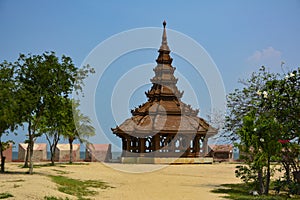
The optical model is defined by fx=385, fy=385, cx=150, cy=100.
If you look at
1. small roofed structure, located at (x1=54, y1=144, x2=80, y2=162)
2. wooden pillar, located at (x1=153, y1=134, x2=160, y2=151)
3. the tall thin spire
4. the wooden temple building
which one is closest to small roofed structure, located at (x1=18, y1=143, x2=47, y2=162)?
small roofed structure, located at (x1=54, y1=144, x2=80, y2=162)

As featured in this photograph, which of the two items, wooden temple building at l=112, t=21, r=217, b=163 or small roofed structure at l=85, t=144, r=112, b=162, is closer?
wooden temple building at l=112, t=21, r=217, b=163

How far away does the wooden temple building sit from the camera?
39.3 meters

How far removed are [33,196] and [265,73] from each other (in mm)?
12070

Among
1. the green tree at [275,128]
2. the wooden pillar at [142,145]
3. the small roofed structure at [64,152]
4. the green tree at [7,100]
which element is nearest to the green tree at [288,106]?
the green tree at [275,128]

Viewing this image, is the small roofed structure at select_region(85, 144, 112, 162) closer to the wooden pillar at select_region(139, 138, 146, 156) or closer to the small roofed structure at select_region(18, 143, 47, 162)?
the small roofed structure at select_region(18, 143, 47, 162)

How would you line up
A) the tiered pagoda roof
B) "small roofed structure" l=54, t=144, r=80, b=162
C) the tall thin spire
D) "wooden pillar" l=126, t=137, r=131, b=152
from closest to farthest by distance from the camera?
the tiered pagoda roof
"wooden pillar" l=126, t=137, r=131, b=152
the tall thin spire
"small roofed structure" l=54, t=144, r=80, b=162

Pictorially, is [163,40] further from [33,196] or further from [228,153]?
[33,196]

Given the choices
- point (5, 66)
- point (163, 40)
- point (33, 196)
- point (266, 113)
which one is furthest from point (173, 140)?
point (33, 196)

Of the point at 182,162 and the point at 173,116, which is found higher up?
the point at 173,116

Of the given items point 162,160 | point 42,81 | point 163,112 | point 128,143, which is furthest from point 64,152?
point 42,81

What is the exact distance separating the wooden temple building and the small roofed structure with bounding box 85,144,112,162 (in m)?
6.08

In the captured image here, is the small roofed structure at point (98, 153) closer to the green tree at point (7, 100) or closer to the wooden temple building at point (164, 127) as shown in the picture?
the wooden temple building at point (164, 127)

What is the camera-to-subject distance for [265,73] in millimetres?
18750

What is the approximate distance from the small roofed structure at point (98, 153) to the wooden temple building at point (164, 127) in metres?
6.08
